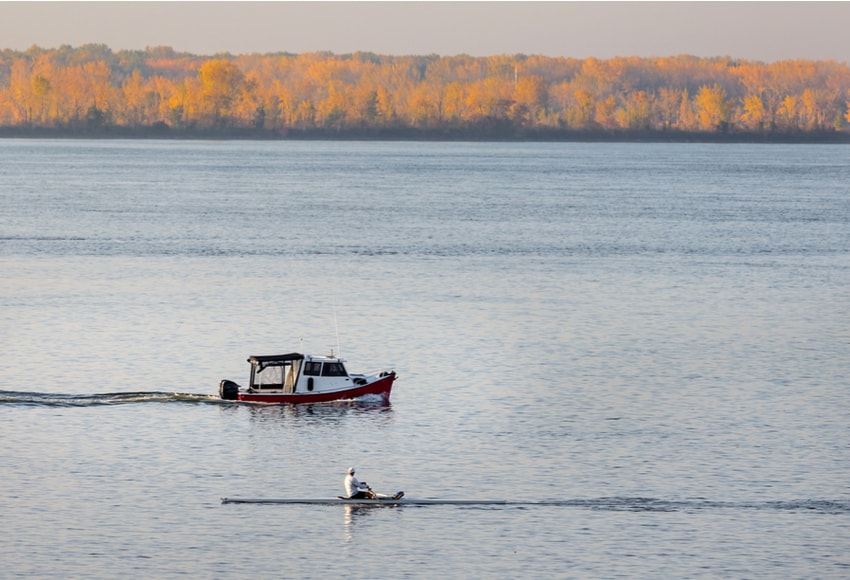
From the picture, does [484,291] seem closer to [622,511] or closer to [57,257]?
[57,257]

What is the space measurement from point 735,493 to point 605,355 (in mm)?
28964

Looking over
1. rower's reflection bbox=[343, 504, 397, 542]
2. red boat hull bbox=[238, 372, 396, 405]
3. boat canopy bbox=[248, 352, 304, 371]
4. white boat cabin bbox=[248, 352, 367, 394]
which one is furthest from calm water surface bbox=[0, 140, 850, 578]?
boat canopy bbox=[248, 352, 304, 371]

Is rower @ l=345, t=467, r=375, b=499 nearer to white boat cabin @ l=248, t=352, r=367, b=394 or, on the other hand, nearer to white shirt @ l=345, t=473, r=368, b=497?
white shirt @ l=345, t=473, r=368, b=497

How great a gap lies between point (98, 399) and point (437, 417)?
1628 centimetres

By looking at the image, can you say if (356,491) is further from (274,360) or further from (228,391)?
(228,391)

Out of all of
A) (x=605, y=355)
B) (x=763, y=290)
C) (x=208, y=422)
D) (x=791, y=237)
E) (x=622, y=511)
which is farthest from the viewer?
(x=791, y=237)

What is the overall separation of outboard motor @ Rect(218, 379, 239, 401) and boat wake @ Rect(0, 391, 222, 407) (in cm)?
38

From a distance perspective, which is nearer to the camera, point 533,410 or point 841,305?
point 533,410

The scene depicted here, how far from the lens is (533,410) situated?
67.1 meters

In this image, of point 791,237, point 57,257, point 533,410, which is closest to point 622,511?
point 533,410

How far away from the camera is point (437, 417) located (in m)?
65.1

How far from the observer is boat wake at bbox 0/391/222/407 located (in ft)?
220

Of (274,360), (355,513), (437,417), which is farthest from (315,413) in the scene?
(355,513)

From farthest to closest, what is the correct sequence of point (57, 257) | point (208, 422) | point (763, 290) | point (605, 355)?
point (57, 257) < point (763, 290) < point (605, 355) < point (208, 422)
